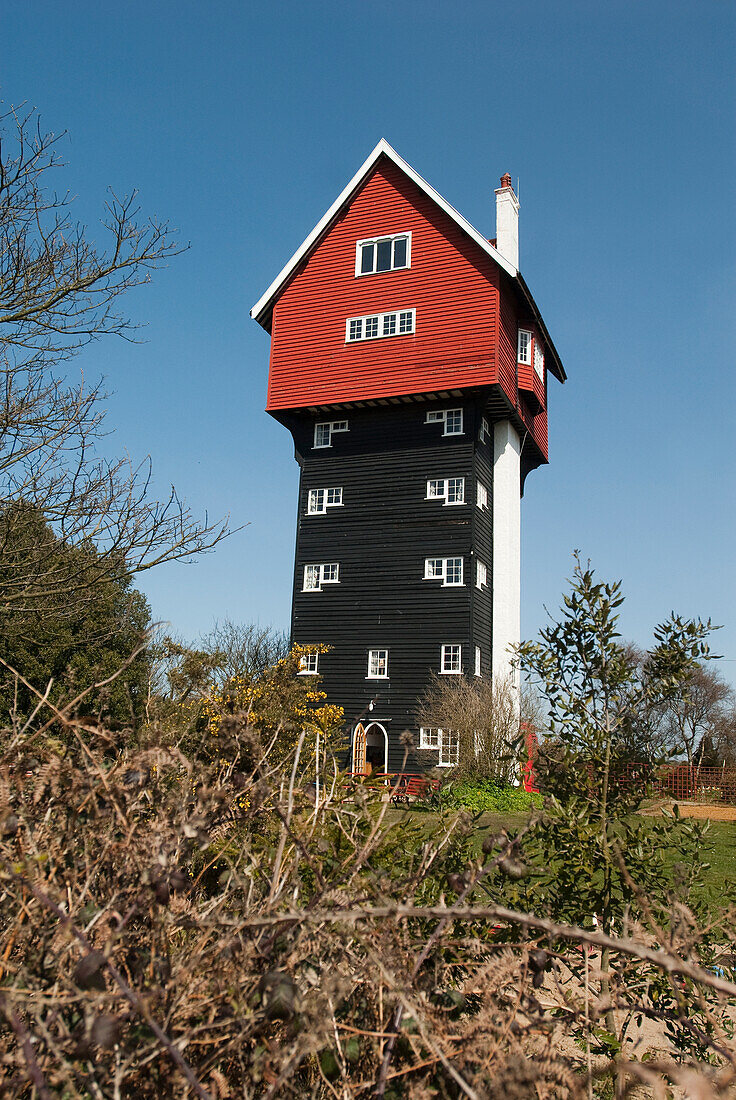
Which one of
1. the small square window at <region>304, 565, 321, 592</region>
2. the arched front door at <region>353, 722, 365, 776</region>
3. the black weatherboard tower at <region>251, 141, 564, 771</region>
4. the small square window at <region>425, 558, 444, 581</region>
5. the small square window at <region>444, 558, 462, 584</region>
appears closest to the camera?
the arched front door at <region>353, 722, 365, 776</region>

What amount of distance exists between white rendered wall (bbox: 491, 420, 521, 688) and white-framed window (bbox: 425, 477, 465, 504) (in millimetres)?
2231

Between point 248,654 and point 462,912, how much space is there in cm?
4146

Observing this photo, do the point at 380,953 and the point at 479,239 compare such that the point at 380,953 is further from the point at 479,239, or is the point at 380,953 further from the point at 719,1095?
the point at 479,239

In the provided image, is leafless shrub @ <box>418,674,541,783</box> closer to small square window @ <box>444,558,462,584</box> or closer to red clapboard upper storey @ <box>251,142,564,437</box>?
small square window @ <box>444,558,462,584</box>

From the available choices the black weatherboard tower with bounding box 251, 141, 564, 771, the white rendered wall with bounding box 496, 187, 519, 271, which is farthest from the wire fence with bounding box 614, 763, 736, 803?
the white rendered wall with bounding box 496, 187, 519, 271

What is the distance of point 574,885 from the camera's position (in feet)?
12.8

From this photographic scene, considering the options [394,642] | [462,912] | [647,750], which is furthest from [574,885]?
[394,642]

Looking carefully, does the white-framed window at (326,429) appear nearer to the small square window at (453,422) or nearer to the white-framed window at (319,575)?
the small square window at (453,422)

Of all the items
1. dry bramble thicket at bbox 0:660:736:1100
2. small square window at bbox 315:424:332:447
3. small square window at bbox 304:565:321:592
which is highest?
small square window at bbox 315:424:332:447

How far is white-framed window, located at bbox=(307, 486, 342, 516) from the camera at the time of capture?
29906 mm

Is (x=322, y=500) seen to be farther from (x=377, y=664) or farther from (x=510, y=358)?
(x=510, y=358)

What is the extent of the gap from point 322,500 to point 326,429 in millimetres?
2649

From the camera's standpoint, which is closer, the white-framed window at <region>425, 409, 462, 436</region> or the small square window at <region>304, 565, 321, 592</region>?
the white-framed window at <region>425, 409, 462, 436</region>

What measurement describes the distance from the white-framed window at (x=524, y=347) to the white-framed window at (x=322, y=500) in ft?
26.9
